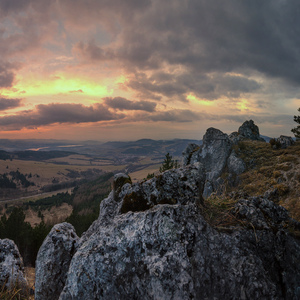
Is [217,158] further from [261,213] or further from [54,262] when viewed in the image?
[54,262]

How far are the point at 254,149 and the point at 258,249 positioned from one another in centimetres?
3605

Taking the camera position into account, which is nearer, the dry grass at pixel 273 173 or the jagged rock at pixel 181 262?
the jagged rock at pixel 181 262

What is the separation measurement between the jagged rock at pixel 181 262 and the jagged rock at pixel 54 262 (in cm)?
424


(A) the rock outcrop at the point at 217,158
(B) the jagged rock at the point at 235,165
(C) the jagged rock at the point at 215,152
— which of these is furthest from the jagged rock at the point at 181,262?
(C) the jagged rock at the point at 215,152

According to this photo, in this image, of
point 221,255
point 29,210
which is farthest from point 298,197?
point 29,210

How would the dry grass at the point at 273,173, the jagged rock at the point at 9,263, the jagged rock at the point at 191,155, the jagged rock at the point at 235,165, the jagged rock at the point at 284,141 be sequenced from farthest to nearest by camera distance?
the jagged rock at the point at 191,155, the jagged rock at the point at 284,141, the jagged rock at the point at 235,165, the dry grass at the point at 273,173, the jagged rock at the point at 9,263

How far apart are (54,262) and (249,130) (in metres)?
58.9

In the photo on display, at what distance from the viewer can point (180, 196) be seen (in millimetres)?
8219

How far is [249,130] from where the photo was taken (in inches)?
2151

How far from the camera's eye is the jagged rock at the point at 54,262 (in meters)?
9.11

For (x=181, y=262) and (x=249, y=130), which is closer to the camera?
(x=181, y=262)

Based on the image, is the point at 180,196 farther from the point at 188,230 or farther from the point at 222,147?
the point at 222,147

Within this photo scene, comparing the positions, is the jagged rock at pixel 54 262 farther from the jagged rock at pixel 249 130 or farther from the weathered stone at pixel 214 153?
the jagged rock at pixel 249 130

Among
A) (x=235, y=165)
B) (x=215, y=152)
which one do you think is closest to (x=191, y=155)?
(x=215, y=152)
